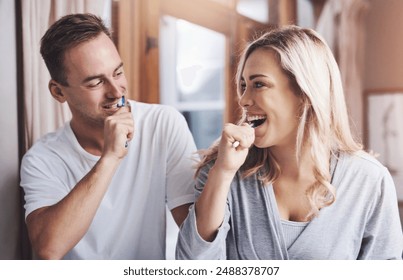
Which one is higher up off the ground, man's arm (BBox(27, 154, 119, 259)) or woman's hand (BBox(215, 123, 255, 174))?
woman's hand (BBox(215, 123, 255, 174))

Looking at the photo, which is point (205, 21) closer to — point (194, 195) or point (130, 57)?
point (130, 57)

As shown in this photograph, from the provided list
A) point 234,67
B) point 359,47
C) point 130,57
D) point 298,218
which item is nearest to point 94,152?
point 130,57

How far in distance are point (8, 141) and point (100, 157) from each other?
0.24 meters

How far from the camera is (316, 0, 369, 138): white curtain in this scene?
1.05 meters

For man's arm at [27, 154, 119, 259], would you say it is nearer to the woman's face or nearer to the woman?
the woman

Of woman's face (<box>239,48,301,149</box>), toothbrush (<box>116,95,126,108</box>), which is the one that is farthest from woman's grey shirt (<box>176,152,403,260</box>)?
toothbrush (<box>116,95,126,108</box>)

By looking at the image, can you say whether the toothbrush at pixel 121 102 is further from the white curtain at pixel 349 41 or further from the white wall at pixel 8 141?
the white curtain at pixel 349 41

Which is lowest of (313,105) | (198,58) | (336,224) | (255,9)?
(336,224)

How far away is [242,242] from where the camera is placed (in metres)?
1.01

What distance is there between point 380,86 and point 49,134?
75 centimetres

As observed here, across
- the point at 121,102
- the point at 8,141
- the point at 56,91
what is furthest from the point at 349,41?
the point at 8,141

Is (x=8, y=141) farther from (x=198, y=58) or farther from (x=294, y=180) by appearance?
(x=294, y=180)

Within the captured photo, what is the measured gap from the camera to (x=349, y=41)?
1.05m

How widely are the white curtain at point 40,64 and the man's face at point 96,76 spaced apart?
6 cm
